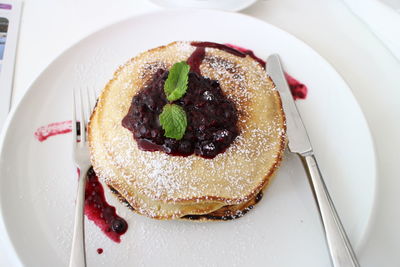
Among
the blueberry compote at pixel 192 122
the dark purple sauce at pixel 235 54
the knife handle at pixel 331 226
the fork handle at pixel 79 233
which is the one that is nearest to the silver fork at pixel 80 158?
the fork handle at pixel 79 233

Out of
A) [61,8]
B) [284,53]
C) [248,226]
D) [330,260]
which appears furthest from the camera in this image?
[61,8]

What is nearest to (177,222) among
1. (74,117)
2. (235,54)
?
(74,117)

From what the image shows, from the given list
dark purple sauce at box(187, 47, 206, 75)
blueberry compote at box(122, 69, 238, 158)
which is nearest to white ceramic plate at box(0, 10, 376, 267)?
blueberry compote at box(122, 69, 238, 158)

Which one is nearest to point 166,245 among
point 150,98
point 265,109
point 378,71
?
point 150,98

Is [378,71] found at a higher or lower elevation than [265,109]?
Answer: higher

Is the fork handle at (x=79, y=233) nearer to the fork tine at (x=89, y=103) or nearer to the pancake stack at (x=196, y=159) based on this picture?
the pancake stack at (x=196, y=159)

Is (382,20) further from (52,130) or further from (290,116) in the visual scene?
(52,130)

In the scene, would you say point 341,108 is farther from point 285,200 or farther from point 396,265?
point 396,265
